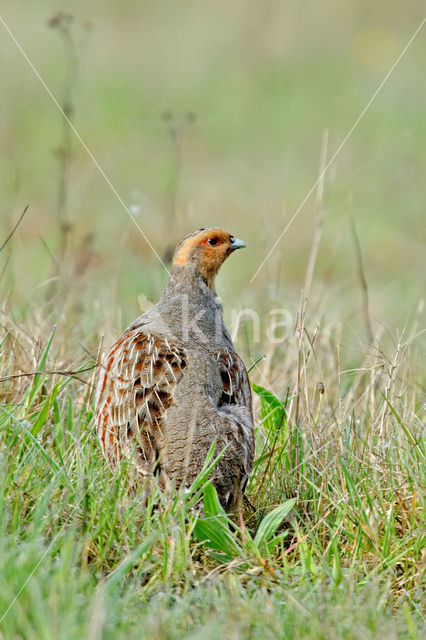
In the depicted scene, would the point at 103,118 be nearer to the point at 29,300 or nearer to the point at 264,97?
the point at 264,97

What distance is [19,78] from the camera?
13.5 m

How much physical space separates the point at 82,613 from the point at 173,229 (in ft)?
20.5

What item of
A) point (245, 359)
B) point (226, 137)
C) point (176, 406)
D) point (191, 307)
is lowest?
point (176, 406)

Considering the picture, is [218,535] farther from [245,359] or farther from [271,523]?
[245,359]

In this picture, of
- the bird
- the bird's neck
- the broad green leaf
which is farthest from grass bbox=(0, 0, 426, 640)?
the bird's neck

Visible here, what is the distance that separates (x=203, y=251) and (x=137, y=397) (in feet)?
3.36

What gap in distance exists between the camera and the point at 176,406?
354 cm

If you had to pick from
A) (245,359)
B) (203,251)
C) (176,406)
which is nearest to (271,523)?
(176,406)

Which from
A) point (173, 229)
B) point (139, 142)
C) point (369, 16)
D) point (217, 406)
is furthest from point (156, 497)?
point (369, 16)

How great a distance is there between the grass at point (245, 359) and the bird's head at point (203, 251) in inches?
21.2

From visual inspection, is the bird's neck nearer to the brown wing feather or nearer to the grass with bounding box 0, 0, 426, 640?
the brown wing feather

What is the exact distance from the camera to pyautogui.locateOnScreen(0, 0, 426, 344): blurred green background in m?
8.73

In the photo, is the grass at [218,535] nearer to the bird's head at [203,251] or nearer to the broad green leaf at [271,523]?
the broad green leaf at [271,523]

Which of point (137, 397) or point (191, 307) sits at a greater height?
point (191, 307)
